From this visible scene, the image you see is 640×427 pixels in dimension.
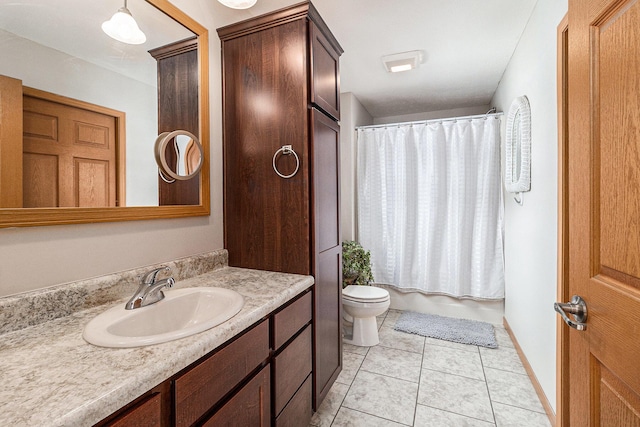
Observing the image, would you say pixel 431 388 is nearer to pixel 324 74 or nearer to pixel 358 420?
pixel 358 420

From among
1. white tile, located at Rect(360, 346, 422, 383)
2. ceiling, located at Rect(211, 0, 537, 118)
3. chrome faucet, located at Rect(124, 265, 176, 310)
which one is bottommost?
white tile, located at Rect(360, 346, 422, 383)

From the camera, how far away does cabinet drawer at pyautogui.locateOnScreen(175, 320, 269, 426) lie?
736mm

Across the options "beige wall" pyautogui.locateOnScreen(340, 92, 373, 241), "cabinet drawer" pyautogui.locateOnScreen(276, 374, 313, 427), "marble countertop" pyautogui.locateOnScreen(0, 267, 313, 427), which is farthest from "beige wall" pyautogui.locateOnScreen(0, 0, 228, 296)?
"beige wall" pyautogui.locateOnScreen(340, 92, 373, 241)

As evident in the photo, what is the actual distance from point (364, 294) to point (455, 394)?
92cm

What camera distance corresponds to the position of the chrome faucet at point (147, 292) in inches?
38.9

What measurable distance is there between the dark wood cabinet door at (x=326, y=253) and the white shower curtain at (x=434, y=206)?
56.5 inches

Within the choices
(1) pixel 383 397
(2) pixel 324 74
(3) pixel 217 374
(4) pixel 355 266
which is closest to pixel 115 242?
(3) pixel 217 374

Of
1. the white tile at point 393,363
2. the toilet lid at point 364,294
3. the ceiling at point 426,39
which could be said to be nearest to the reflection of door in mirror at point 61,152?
the ceiling at point 426,39

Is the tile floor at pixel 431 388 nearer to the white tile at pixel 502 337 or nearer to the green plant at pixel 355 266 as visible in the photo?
the white tile at pixel 502 337

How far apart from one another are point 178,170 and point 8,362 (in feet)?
2.97

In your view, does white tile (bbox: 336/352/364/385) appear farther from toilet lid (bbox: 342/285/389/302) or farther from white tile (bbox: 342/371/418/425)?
toilet lid (bbox: 342/285/389/302)

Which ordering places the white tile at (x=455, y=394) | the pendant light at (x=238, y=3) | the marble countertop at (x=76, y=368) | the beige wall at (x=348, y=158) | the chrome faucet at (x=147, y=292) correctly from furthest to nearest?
the beige wall at (x=348, y=158) → the white tile at (x=455, y=394) → the pendant light at (x=238, y=3) → the chrome faucet at (x=147, y=292) → the marble countertop at (x=76, y=368)

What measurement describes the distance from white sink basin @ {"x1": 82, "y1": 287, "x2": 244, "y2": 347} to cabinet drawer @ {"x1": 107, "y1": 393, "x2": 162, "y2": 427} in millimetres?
142

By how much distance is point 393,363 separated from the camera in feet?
7.11
